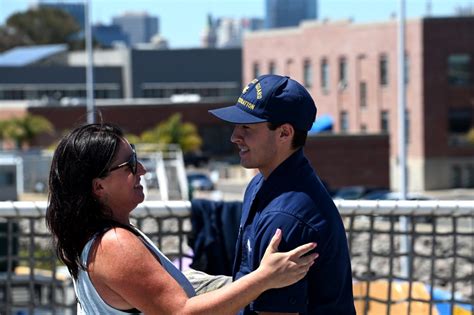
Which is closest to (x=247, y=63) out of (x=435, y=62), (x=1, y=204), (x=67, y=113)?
(x=67, y=113)

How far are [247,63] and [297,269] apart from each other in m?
73.7

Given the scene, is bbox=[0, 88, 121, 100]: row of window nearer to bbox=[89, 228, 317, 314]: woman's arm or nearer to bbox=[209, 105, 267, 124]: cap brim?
bbox=[209, 105, 267, 124]: cap brim

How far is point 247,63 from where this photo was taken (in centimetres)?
7675

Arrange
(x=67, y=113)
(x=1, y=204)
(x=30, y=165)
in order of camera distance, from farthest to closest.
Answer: (x=67, y=113) → (x=30, y=165) → (x=1, y=204)

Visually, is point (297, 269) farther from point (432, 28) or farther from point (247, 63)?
point (247, 63)

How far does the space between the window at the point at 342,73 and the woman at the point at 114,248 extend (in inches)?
2509

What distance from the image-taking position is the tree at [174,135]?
61.3m

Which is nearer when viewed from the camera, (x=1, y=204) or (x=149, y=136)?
(x=1, y=204)

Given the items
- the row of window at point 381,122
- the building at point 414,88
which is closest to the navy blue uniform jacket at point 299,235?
the building at point 414,88

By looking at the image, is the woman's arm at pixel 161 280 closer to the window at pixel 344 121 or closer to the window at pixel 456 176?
the window at pixel 456 176

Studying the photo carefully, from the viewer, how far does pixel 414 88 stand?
6116cm

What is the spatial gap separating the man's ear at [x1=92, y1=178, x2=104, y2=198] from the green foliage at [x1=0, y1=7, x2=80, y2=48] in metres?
107

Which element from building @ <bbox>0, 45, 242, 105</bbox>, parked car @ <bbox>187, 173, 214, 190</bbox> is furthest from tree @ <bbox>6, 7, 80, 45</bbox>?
parked car @ <bbox>187, 173, 214, 190</bbox>

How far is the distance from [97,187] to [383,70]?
62.0 meters
